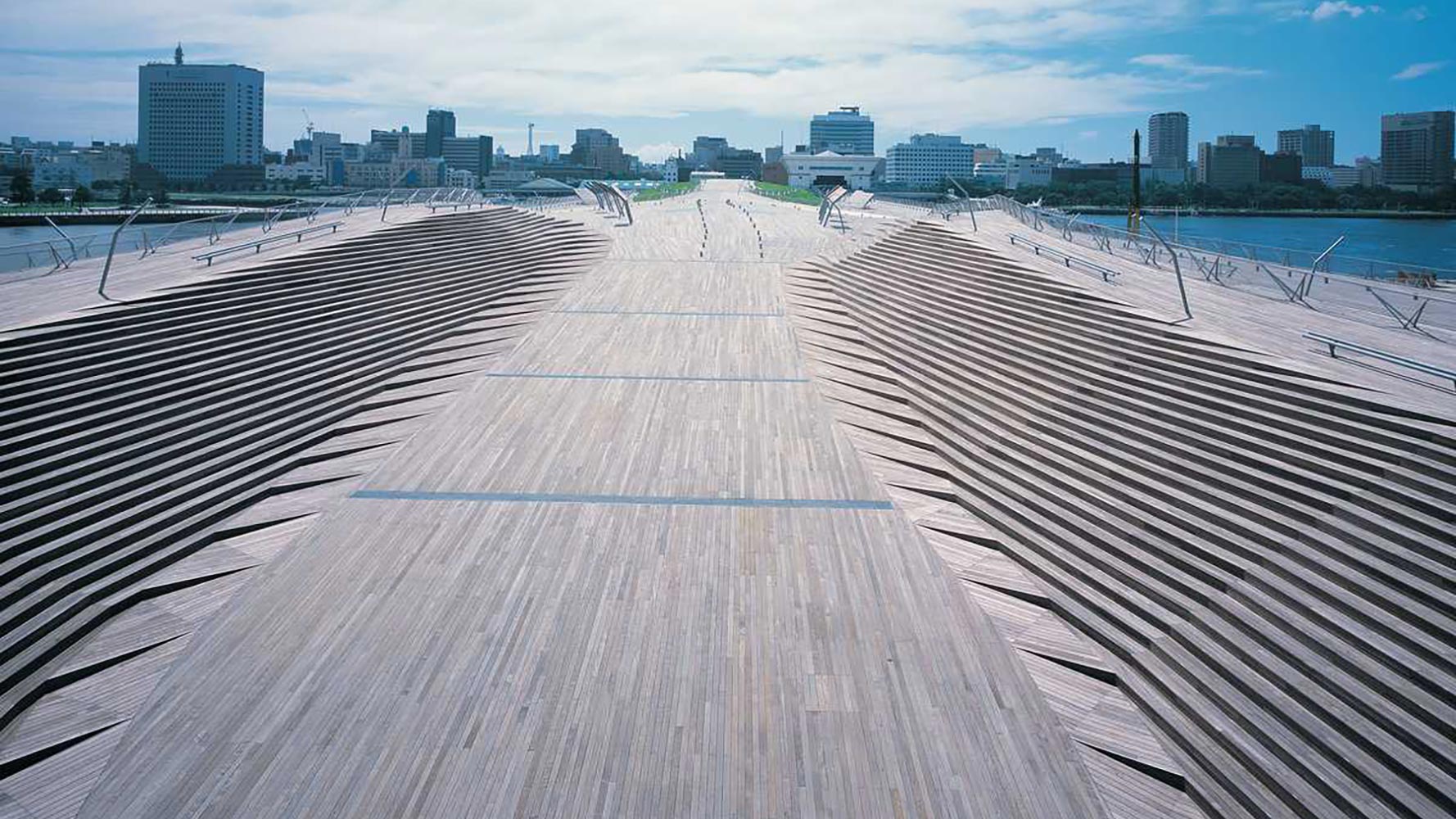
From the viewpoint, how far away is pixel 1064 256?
17188 mm

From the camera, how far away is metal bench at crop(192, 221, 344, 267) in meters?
16.3

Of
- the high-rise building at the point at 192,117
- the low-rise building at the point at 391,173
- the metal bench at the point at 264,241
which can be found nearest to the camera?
the metal bench at the point at 264,241

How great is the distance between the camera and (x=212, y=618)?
27.9 feet

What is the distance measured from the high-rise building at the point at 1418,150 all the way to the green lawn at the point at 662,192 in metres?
45.6

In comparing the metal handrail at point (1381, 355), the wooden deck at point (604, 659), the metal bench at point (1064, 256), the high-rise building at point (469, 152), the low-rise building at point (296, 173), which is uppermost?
the high-rise building at point (469, 152)

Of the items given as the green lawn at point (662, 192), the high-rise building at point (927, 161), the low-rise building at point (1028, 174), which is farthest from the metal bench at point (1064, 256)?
the high-rise building at point (927, 161)

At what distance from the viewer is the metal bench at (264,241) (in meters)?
16.3

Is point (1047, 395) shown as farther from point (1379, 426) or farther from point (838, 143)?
point (838, 143)

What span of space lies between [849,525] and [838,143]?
16488 cm

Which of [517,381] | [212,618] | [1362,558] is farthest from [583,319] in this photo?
[1362,558]

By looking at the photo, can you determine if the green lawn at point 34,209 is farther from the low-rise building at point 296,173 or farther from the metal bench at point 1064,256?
the low-rise building at point 296,173

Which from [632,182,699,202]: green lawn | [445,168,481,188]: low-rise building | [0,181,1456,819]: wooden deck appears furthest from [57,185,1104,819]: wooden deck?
[632,182,699,202]: green lawn

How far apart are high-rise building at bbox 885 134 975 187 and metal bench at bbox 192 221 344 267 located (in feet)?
368

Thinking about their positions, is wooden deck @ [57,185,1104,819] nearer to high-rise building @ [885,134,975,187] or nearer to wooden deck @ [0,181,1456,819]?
wooden deck @ [0,181,1456,819]
